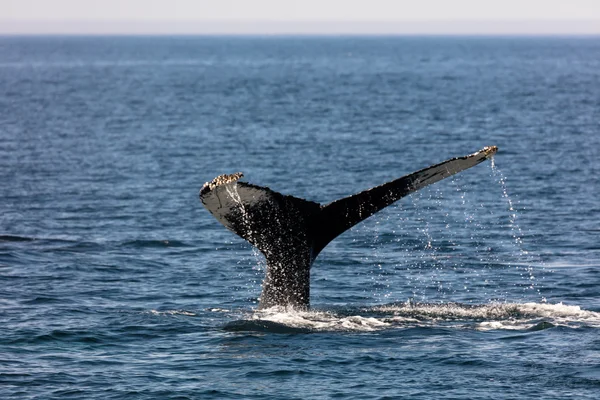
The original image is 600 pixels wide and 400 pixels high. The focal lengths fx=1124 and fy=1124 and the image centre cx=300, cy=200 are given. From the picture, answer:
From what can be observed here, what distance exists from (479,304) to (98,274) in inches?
292

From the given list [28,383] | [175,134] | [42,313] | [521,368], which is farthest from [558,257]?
[175,134]

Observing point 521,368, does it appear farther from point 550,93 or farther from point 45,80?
point 45,80

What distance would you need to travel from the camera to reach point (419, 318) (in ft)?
54.3

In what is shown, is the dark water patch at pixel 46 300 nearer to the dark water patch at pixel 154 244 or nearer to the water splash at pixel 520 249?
the dark water patch at pixel 154 244

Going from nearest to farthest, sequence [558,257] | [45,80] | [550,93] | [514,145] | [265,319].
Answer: [265,319], [558,257], [514,145], [550,93], [45,80]

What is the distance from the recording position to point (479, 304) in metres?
17.9

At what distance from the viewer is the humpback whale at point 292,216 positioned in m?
13.3

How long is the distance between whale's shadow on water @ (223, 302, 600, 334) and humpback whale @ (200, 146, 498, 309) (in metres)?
0.36

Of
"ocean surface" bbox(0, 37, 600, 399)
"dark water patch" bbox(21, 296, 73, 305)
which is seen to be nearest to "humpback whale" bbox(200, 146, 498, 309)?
"ocean surface" bbox(0, 37, 600, 399)

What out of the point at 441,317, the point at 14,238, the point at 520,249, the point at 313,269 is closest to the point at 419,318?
the point at 441,317

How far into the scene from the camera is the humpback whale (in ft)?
43.5

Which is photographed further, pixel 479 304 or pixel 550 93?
pixel 550 93

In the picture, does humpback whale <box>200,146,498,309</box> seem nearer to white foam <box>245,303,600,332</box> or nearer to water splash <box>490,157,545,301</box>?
white foam <box>245,303,600,332</box>

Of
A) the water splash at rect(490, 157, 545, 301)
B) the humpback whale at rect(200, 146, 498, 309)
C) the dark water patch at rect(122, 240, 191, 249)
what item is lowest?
the dark water patch at rect(122, 240, 191, 249)
